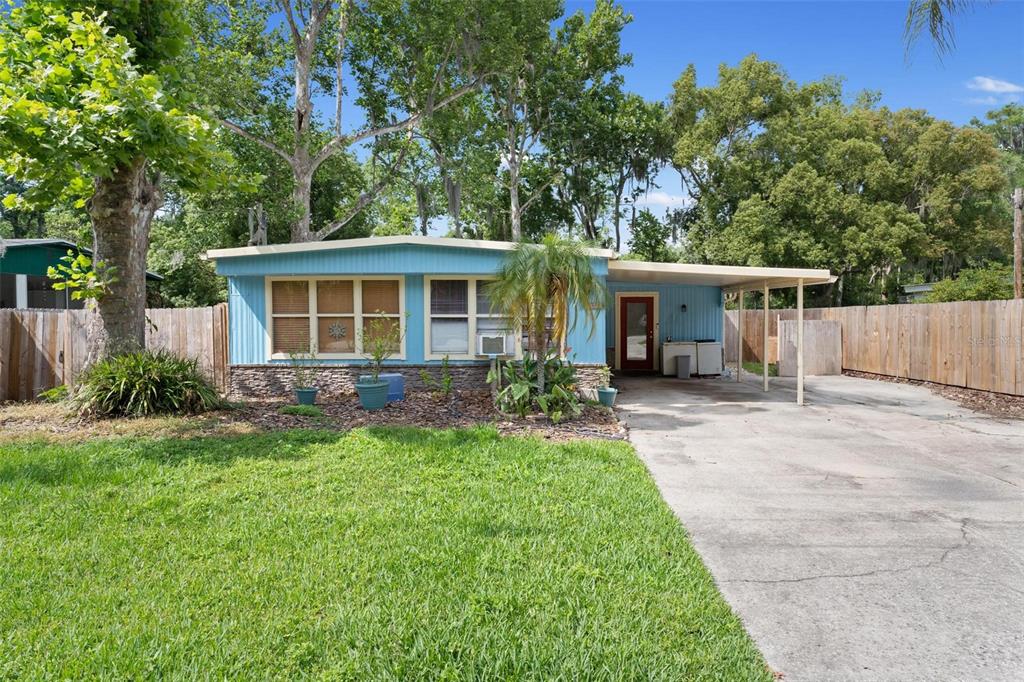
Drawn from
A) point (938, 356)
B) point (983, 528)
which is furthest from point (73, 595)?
point (938, 356)

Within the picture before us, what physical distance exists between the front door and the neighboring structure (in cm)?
1359

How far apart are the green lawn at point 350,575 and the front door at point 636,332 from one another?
31.1 feet

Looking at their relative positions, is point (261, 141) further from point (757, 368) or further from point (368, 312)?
point (757, 368)

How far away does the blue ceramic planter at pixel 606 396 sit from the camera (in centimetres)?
848

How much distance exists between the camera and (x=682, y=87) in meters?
24.7

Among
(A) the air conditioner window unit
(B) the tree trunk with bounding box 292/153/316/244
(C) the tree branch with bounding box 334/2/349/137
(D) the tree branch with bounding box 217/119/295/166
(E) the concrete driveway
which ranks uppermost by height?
(C) the tree branch with bounding box 334/2/349/137

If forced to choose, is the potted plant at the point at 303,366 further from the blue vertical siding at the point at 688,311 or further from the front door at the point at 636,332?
the front door at the point at 636,332

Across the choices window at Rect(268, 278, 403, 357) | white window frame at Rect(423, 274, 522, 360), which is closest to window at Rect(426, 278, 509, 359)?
white window frame at Rect(423, 274, 522, 360)

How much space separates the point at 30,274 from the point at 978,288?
85.6 feet

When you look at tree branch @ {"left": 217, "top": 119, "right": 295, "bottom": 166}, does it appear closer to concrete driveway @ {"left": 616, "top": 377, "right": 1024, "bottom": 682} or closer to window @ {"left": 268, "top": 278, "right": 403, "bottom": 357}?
window @ {"left": 268, "top": 278, "right": 403, "bottom": 357}

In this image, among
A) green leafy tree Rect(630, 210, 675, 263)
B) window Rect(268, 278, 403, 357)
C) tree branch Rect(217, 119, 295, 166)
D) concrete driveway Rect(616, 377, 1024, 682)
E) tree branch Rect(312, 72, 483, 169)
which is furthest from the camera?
green leafy tree Rect(630, 210, 675, 263)

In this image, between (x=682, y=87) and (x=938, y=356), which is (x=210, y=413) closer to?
(x=938, y=356)

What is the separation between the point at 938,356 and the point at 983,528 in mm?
8850

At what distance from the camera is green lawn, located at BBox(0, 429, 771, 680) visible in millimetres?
2330
